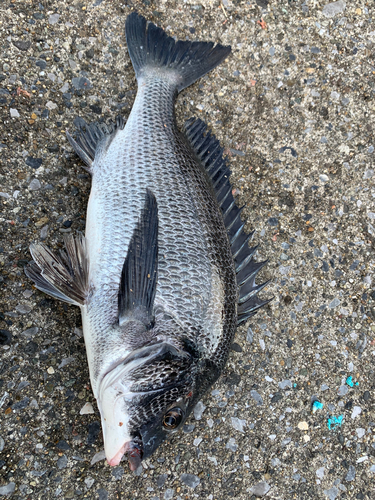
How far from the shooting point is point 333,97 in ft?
10.0

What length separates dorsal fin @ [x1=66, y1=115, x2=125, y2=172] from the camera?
2.41 metres

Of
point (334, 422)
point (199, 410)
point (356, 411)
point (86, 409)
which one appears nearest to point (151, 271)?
point (86, 409)

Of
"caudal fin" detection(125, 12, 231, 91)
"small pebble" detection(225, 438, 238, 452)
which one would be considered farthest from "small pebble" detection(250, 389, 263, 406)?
"caudal fin" detection(125, 12, 231, 91)

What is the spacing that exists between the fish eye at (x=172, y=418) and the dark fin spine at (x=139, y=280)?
1.49ft

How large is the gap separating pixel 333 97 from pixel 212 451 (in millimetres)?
2875

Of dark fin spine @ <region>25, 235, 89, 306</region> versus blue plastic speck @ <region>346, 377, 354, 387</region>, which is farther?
blue plastic speck @ <region>346, 377, 354, 387</region>

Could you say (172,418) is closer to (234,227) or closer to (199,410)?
(199,410)

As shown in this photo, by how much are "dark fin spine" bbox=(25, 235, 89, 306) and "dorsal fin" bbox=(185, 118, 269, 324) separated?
904 millimetres

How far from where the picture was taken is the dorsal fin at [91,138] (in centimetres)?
241

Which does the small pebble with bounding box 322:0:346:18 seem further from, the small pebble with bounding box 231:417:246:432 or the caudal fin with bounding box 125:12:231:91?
the small pebble with bounding box 231:417:246:432

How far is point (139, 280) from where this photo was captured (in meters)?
1.89

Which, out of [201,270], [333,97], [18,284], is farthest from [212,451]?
[333,97]

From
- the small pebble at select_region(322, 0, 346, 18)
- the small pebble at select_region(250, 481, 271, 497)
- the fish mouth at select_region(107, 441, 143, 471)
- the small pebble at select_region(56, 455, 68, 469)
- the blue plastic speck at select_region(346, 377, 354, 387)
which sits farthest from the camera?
the small pebble at select_region(322, 0, 346, 18)

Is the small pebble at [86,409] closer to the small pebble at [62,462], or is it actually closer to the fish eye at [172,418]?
the small pebble at [62,462]
